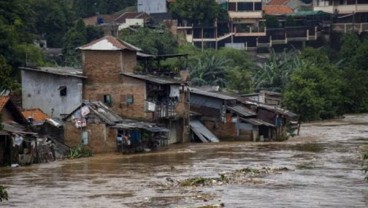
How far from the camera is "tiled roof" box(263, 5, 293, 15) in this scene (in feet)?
287

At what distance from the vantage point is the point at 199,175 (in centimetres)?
3155

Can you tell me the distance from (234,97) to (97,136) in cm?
1066

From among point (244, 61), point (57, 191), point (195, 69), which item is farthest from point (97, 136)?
point (244, 61)

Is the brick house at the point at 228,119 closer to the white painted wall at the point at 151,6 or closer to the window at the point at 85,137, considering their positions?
the window at the point at 85,137

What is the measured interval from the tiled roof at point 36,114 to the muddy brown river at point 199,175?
3.43 metres

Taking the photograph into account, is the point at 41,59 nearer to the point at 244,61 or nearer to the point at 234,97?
the point at 234,97

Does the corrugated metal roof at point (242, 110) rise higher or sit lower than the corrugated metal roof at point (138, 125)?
lower

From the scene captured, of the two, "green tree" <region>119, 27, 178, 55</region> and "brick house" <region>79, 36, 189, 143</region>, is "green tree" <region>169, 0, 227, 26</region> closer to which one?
"green tree" <region>119, 27, 178, 55</region>

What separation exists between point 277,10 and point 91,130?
51902 millimetres

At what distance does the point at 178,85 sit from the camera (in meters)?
43.7

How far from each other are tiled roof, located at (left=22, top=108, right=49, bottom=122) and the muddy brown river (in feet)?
11.3

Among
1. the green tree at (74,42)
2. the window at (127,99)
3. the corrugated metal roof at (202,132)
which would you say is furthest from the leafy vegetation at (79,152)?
the green tree at (74,42)

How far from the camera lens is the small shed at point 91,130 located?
125 feet

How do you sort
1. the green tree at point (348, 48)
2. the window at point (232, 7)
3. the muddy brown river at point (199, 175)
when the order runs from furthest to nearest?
the window at point (232, 7) < the green tree at point (348, 48) < the muddy brown river at point (199, 175)
